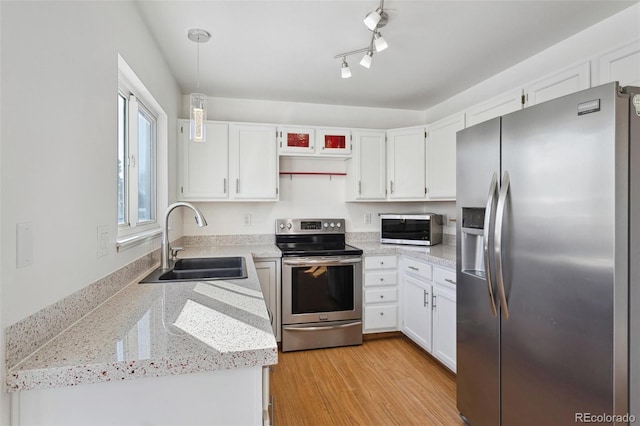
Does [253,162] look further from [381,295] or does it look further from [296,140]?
[381,295]

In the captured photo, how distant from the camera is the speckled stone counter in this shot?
2.42 m

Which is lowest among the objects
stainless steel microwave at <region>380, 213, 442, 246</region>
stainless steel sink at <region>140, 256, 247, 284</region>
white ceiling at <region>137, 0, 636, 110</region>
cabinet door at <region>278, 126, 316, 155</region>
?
stainless steel sink at <region>140, 256, 247, 284</region>

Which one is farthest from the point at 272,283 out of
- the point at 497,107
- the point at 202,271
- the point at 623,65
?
the point at 623,65

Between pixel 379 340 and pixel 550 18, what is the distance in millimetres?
2746

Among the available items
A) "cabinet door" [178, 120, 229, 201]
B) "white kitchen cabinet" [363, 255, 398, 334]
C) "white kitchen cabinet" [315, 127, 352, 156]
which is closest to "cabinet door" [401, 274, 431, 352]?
"white kitchen cabinet" [363, 255, 398, 334]

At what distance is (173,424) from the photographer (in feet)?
2.84

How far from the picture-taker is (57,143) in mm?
984

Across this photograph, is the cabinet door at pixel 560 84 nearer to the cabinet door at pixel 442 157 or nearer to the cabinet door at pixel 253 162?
the cabinet door at pixel 442 157

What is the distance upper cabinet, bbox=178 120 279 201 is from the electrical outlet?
1.62 meters

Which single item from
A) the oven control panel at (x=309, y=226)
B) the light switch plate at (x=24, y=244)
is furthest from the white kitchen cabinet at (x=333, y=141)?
the light switch plate at (x=24, y=244)

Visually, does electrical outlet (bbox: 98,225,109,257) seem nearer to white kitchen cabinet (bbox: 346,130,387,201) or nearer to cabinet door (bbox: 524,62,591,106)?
white kitchen cabinet (bbox: 346,130,387,201)

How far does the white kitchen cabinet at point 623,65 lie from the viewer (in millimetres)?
1664

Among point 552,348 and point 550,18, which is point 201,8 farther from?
point 552,348

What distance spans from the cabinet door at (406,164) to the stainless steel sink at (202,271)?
1.74 m
